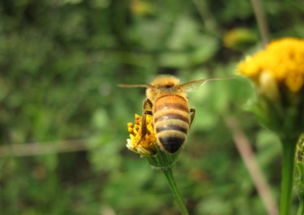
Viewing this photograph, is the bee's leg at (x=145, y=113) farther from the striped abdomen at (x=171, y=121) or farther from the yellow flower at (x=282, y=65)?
the yellow flower at (x=282, y=65)

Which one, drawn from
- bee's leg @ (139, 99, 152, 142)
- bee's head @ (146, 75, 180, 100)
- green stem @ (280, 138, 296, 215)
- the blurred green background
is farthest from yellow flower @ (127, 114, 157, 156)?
the blurred green background

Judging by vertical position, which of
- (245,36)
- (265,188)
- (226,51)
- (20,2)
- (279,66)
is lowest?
(279,66)

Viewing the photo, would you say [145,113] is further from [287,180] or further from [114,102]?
[114,102]

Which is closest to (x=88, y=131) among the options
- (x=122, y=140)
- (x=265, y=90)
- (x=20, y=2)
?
(x=122, y=140)

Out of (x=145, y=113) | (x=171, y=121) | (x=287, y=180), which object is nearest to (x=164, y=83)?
(x=145, y=113)

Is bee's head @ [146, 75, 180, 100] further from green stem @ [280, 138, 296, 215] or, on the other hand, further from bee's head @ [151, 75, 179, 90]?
green stem @ [280, 138, 296, 215]

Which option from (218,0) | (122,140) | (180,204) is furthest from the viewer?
(218,0)

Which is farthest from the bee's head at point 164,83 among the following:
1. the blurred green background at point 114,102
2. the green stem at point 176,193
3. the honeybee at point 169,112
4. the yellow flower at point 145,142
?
the blurred green background at point 114,102

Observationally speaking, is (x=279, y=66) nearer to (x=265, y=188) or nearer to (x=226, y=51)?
(x=265, y=188)
